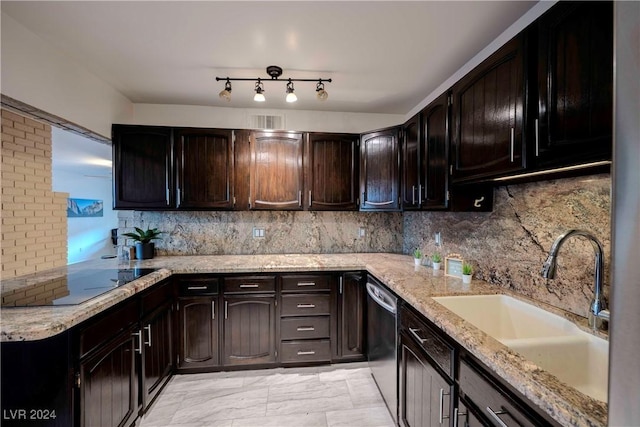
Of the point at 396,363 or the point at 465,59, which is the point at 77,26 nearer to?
the point at 465,59

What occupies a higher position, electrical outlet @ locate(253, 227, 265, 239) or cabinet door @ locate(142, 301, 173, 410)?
electrical outlet @ locate(253, 227, 265, 239)

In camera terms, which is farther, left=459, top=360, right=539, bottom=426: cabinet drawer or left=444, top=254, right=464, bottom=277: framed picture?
left=444, top=254, right=464, bottom=277: framed picture

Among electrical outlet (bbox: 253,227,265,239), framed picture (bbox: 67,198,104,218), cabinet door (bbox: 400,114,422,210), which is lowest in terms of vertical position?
electrical outlet (bbox: 253,227,265,239)

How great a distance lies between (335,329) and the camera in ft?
8.35

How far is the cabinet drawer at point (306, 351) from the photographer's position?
2.50 metres

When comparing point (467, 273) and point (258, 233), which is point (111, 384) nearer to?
point (258, 233)

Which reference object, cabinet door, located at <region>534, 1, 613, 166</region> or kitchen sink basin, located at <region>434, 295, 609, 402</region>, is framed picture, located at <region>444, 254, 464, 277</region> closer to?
kitchen sink basin, located at <region>434, 295, 609, 402</region>

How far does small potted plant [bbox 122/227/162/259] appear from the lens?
109 inches

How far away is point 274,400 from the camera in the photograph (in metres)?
2.09

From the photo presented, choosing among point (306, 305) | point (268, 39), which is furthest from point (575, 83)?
point (306, 305)

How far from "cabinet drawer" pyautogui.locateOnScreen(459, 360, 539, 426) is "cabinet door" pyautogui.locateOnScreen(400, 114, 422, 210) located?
1366mm

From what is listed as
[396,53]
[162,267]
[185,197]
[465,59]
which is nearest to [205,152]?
[185,197]

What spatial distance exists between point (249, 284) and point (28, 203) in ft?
8.55

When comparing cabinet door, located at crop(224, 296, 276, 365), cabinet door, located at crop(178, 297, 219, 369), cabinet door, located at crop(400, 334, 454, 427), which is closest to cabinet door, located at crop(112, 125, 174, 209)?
cabinet door, located at crop(178, 297, 219, 369)
